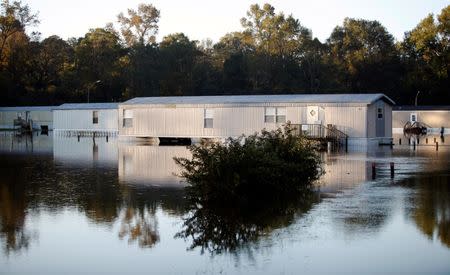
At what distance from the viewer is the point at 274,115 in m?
47.6

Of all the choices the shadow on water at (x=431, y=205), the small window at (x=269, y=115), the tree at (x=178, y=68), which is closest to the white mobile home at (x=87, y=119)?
the small window at (x=269, y=115)

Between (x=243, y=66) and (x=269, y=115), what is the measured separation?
1645 inches

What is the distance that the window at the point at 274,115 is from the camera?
155 ft

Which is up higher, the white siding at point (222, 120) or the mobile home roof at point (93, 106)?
the mobile home roof at point (93, 106)

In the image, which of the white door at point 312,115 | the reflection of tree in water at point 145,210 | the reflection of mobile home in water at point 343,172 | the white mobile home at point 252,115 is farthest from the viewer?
the white door at point 312,115

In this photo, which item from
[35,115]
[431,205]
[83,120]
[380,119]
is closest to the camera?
[431,205]

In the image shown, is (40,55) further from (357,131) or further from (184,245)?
(184,245)

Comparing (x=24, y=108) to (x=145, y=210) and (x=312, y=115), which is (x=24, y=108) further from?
(x=145, y=210)

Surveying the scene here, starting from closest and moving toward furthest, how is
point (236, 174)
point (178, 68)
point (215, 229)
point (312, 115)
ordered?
point (215, 229) → point (236, 174) → point (312, 115) → point (178, 68)

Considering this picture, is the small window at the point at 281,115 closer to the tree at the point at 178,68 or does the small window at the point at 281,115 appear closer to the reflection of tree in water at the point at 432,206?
the reflection of tree in water at the point at 432,206

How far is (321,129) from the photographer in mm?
44188

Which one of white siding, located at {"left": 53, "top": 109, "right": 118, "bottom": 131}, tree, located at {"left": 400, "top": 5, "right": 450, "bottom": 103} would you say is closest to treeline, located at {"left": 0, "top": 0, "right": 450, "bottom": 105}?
tree, located at {"left": 400, "top": 5, "right": 450, "bottom": 103}

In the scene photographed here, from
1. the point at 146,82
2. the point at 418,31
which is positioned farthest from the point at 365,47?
the point at 146,82

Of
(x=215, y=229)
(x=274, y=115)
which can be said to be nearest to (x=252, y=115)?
(x=274, y=115)
